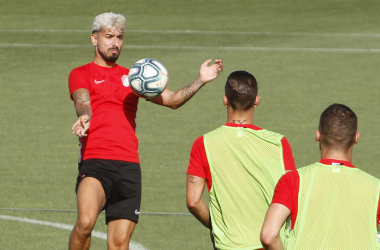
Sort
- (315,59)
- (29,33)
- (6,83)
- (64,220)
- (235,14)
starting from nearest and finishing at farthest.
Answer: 1. (64,220)
2. (6,83)
3. (315,59)
4. (29,33)
5. (235,14)

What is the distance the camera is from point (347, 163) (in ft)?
13.0

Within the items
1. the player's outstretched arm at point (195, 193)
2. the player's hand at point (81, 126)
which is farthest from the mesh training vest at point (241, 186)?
the player's hand at point (81, 126)

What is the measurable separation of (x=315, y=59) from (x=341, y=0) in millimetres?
7482

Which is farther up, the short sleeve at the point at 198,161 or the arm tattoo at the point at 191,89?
the arm tattoo at the point at 191,89

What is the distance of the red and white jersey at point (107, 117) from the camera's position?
6.55m

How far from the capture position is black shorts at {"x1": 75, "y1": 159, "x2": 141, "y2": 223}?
641 centimetres

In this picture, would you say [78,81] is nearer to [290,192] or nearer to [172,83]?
[290,192]

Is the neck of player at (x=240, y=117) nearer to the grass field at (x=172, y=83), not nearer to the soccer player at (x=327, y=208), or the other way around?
the soccer player at (x=327, y=208)

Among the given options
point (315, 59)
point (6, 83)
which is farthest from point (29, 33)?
point (315, 59)

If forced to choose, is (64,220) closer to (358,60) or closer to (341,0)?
(358,60)

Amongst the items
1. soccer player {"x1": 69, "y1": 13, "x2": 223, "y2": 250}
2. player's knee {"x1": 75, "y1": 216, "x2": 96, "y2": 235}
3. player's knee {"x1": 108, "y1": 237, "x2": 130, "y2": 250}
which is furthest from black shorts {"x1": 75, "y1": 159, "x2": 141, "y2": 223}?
player's knee {"x1": 75, "y1": 216, "x2": 96, "y2": 235}

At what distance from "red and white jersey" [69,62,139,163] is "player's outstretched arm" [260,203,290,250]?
2.88 m

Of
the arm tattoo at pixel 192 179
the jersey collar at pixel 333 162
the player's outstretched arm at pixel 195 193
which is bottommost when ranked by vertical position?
the player's outstretched arm at pixel 195 193

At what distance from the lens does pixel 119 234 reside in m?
6.42
